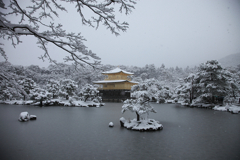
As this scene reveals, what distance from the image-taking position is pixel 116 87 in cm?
3020

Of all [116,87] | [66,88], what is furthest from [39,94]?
[116,87]

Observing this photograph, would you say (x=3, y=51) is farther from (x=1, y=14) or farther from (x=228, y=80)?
(x=228, y=80)

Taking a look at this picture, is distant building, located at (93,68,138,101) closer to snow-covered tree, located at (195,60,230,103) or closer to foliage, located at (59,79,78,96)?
foliage, located at (59,79,78,96)

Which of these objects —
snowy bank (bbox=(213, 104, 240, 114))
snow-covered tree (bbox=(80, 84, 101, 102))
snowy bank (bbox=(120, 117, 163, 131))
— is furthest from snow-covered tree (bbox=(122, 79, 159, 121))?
snow-covered tree (bbox=(80, 84, 101, 102))

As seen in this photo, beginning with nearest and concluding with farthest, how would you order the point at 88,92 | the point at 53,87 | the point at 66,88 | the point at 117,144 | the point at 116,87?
1. the point at 117,144
2. the point at 88,92
3. the point at 66,88
4. the point at 53,87
5. the point at 116,87

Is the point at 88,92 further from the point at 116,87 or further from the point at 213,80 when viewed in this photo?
the point at 213,80

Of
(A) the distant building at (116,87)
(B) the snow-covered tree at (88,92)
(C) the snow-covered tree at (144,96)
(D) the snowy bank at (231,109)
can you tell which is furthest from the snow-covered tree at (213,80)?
(A) the distant building at (116,87)

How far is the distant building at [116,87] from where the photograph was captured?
29419 millimetres

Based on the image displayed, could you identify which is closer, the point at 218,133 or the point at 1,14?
the point at 1,14

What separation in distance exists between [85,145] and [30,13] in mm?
4613

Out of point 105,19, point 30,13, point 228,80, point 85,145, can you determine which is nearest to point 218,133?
point 85,145

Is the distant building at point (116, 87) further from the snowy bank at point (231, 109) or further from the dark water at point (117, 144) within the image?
the dark water at point (117, 144)

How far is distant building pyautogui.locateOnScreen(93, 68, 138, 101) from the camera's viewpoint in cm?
2942

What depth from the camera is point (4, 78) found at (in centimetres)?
324
